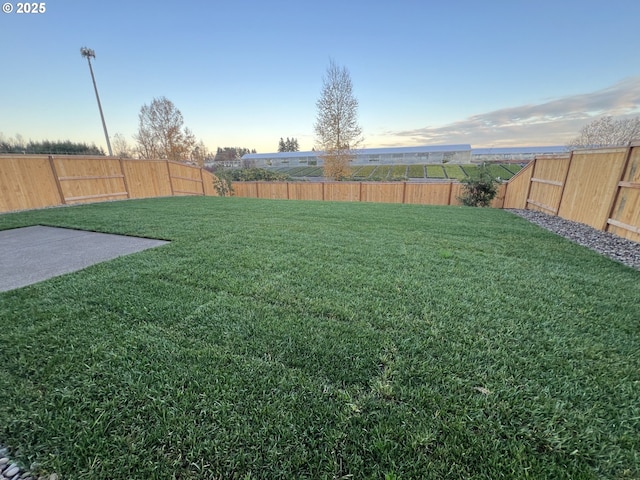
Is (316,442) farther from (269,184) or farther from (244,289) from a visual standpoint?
(269,184)

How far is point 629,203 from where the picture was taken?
417 cm

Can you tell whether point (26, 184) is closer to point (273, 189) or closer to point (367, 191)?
point (273, 189)

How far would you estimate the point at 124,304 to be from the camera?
2193 millimetres

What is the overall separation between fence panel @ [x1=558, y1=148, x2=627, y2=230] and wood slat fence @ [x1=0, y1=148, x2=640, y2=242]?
0.02m

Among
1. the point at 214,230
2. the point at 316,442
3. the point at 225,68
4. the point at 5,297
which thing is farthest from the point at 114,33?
the point at 316,442

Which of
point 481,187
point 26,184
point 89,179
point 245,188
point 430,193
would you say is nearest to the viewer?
point 26,184

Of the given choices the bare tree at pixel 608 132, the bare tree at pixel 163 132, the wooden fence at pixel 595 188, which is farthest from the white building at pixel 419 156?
the wooden fence at pixel 595 188

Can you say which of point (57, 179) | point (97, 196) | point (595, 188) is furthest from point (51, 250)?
point (595, 188)

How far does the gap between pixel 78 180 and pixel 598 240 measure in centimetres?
1289

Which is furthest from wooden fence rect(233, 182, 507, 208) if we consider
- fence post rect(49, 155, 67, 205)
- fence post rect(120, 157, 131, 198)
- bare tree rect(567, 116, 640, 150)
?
bare tree rect(567, 116, 640, 150)

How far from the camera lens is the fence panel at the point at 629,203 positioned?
13.2ft

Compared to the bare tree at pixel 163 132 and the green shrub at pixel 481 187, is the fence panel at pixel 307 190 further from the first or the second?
the bare tree at pixel 163 132

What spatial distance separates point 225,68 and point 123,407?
45.5 ft

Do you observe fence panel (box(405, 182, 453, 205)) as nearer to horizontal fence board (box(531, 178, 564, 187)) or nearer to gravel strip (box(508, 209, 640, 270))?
horizontal fence board (box(531, 178, 564, 187))
